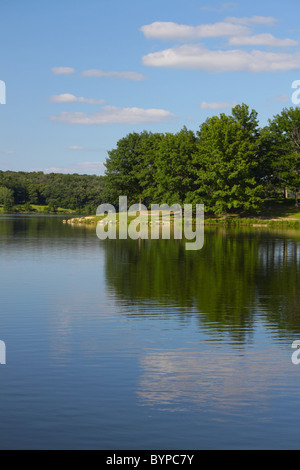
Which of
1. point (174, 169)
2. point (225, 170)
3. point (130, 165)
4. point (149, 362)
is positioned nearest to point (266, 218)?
point (225, 170)

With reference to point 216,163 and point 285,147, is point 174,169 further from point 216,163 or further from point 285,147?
point 285,147

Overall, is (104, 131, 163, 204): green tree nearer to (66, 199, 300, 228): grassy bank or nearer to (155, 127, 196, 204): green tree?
(155, 127, 196, 204): green tree

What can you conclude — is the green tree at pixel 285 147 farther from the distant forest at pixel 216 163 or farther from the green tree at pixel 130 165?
the green tree at pixel 130 165

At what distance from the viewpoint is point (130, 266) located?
37.7 meters

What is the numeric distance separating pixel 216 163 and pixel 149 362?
291 ft

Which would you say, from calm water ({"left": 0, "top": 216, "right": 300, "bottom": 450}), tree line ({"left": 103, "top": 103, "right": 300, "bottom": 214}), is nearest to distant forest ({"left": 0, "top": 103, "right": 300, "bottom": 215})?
tree line ({"left": 103, "top": 103, "right": 300, "bottom": 214})

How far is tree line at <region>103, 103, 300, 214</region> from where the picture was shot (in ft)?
335

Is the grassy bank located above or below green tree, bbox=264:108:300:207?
below

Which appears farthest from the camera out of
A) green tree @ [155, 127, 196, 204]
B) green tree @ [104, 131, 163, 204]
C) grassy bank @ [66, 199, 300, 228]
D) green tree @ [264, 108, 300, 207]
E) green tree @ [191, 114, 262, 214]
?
green tree @ [104, 131, 163, 204]

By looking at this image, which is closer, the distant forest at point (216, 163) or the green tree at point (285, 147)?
the distant forest at point (216, 163)

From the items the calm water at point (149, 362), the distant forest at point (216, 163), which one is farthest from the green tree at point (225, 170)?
the calm water at point (149, 362)

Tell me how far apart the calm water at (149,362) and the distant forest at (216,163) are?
232 ft

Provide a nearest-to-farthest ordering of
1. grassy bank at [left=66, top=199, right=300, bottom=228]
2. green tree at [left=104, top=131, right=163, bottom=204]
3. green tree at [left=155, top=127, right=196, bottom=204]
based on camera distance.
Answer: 1. grassy bank at [left=66, top=199, right=300, bottom=228]
2. green tree at [left=155, top=127, right=196, bottom=204]
3. green tree at [left=104, top=131, right=163, bottom=204]

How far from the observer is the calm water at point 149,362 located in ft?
34.5
